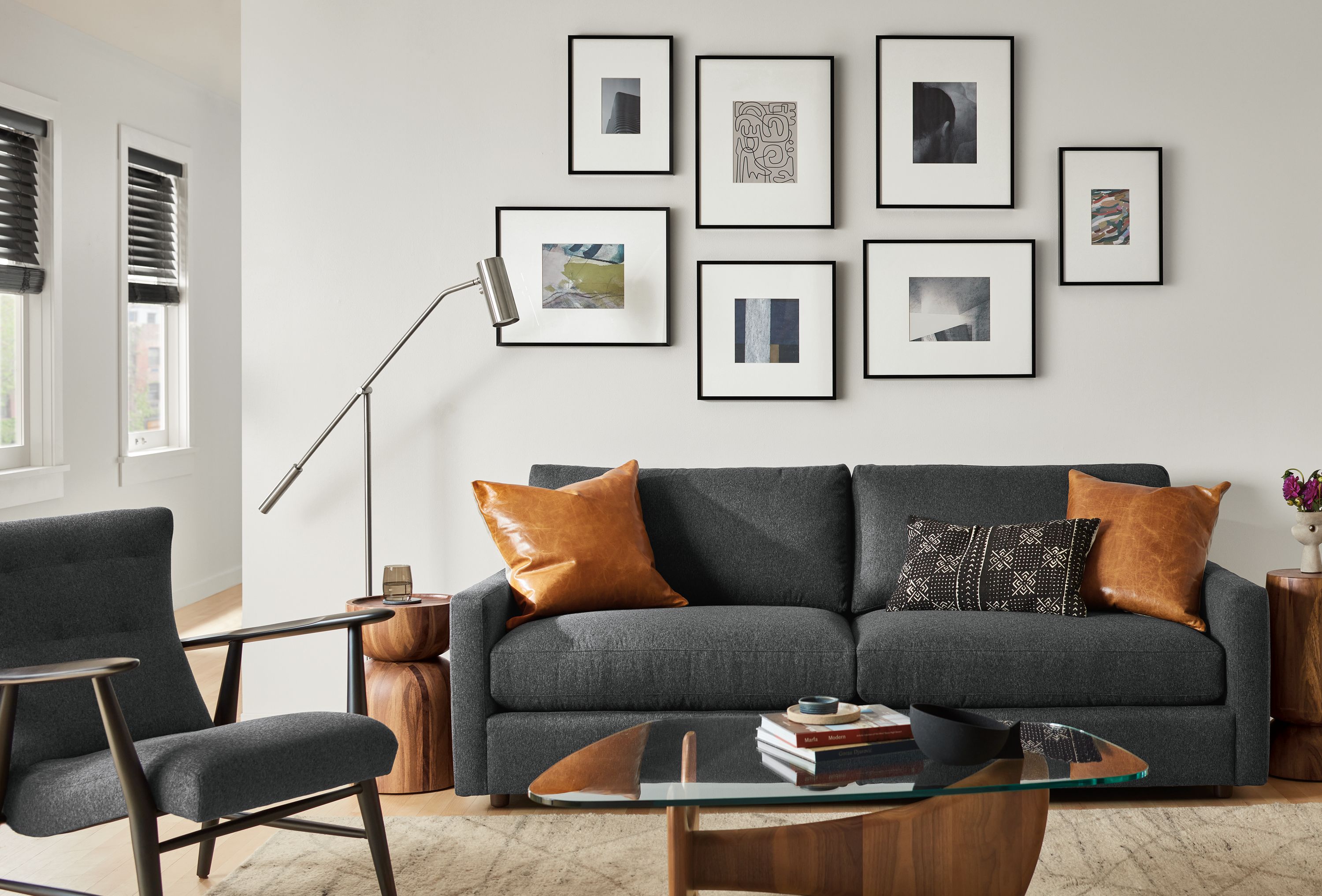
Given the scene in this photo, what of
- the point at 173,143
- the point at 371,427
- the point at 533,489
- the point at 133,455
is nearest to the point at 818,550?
the point at 533,489

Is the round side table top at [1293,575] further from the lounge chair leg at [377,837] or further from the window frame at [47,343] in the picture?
the window frame at [47,343]

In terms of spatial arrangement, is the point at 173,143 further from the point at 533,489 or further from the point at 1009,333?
the point at 1009,333

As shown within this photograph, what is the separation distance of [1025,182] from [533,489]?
6.52ft

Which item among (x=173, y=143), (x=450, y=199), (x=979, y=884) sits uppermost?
(x=173, y=143)

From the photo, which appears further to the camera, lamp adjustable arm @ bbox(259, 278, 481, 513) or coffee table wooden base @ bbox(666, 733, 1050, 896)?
lamp adjustable arm @ bbox(259, 278, 481, 513)

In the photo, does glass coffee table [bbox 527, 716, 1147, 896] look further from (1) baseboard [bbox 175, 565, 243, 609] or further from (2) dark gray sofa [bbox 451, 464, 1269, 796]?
(1) baseboard [bbox 175, 565, 243, 609]

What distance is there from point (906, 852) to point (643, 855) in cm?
79

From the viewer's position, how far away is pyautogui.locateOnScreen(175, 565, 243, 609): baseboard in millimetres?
5980

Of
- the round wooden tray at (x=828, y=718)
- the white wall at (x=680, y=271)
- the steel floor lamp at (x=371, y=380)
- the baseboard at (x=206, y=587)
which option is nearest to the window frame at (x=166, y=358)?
the baseboard at (x=206, y=587)

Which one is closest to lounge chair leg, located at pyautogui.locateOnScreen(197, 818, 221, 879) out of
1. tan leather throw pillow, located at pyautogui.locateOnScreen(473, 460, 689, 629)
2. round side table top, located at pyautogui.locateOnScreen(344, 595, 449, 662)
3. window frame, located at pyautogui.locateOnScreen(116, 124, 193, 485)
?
round side table top, located at pyautogui.locateOnScreen(344, 595, 449, 662)

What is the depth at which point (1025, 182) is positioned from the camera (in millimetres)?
3801

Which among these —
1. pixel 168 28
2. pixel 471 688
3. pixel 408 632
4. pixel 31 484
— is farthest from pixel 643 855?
pixel 168 28

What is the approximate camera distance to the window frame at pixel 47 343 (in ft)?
16.3

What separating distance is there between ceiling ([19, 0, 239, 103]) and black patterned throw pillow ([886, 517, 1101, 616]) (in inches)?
151
